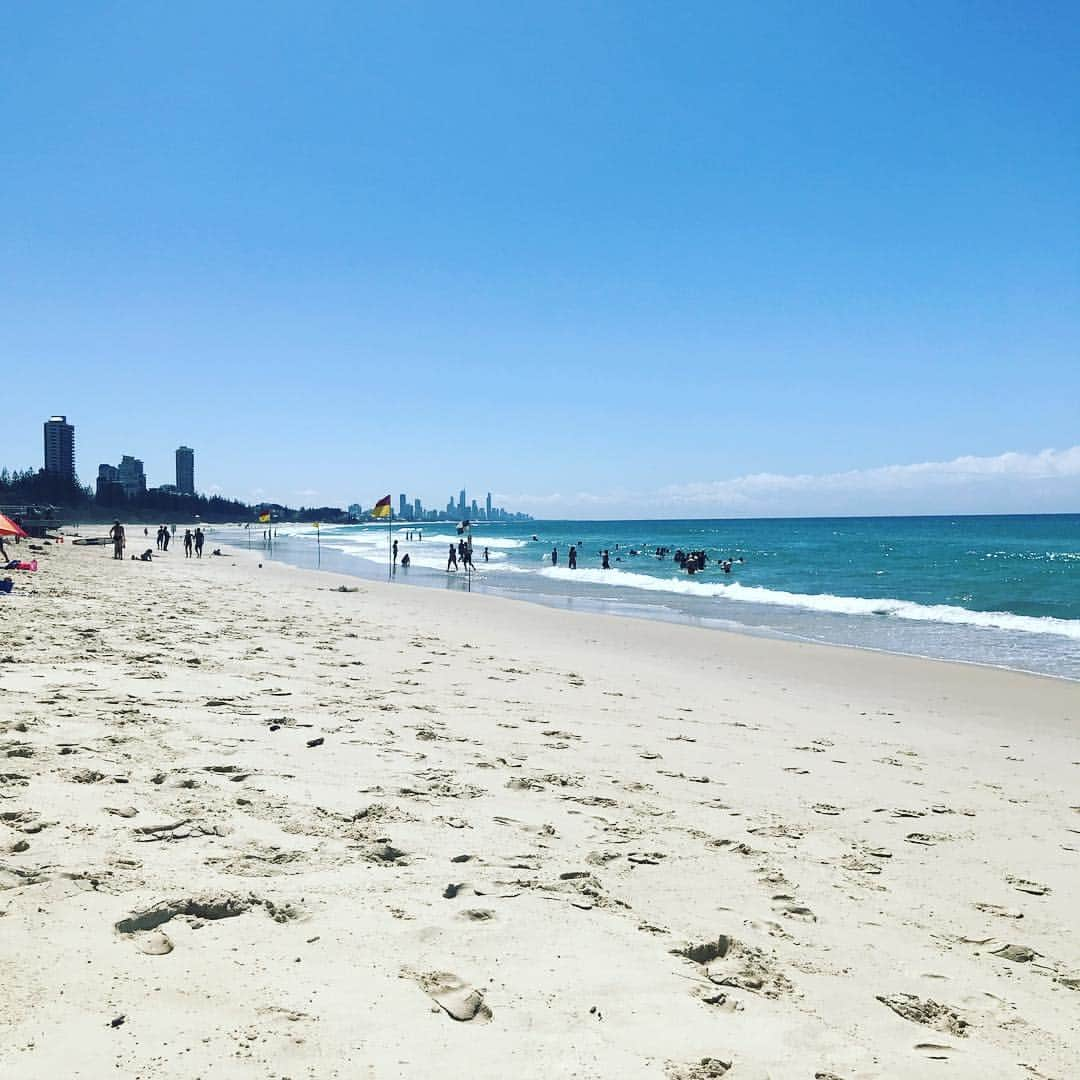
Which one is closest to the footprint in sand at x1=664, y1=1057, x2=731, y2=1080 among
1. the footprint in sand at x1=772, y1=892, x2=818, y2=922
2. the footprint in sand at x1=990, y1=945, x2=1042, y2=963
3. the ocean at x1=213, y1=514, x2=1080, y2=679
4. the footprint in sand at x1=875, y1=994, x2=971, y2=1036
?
the footprint in sand at x1=875, y1=994, x2=971, y2=1036

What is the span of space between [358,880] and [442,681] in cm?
634

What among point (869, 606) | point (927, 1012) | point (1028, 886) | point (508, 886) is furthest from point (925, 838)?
point (869, 606)

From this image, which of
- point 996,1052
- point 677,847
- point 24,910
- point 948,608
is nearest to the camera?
point 996,1052

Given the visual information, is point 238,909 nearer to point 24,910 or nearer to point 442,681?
point 24,910

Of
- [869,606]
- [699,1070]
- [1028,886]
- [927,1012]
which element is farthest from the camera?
[869,606]

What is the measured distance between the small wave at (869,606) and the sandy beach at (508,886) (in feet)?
46.9

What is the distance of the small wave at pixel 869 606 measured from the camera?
21.8m

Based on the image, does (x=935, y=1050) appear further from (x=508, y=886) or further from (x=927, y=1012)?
(x=508, y=886)

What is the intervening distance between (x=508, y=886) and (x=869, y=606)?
2505cm

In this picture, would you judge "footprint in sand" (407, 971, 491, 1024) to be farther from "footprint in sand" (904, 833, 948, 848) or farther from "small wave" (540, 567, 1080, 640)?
"small wave" (540, 567, 1080, 640)

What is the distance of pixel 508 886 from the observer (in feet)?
13.5

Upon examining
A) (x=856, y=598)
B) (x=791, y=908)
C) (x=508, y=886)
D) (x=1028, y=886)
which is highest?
(x=508, y=886)

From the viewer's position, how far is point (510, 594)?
102 ft

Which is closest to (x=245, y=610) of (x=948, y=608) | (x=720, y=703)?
(x=720, y=703)
